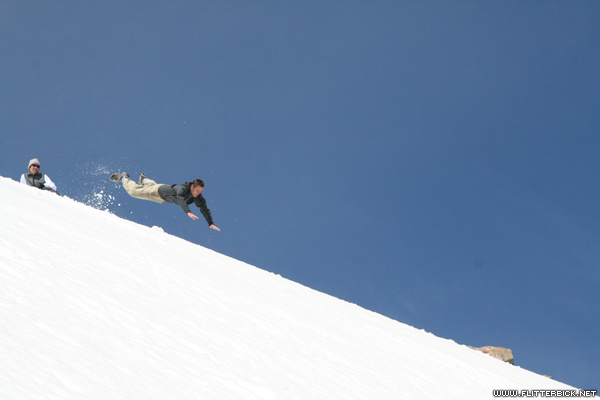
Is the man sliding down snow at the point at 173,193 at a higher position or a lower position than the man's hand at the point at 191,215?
higher

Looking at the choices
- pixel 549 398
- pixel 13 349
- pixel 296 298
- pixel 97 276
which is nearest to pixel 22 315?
pixel 13 349

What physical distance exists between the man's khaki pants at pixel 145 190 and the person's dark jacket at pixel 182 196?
251mm

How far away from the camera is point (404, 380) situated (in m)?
3.81

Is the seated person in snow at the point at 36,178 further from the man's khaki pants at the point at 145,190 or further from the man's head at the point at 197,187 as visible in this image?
the man's head at the point at 197,187

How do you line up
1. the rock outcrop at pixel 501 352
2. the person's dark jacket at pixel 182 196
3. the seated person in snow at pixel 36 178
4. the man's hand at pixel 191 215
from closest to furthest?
the man's hand at pixel 191 215 < the person's dark jacket at pixel 182 196 < the seated person in snow at pixel 36 178 < the rock outcrop at pixel 501 352

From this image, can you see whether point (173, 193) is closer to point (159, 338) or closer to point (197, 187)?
point (197, 187)

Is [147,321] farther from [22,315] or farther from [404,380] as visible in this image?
[404,380]

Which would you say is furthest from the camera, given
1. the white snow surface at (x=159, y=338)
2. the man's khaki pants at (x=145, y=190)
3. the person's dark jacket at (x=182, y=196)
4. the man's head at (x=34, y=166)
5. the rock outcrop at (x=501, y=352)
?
the rock outcrop at (x=501, y=352)

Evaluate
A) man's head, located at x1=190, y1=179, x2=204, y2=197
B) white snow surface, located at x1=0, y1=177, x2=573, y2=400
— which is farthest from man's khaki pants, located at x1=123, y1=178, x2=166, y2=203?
white snow surface, located at x1=0, y1=177, x2=573, y2=400

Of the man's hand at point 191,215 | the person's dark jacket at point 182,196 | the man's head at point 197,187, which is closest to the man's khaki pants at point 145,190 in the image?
the person's dark jacket at point 182,196

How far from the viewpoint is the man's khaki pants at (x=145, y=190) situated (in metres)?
10.4

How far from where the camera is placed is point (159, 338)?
2646 millimetres

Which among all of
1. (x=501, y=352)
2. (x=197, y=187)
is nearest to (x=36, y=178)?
(x=197, y=187)

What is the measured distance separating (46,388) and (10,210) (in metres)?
3.70
